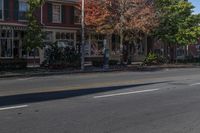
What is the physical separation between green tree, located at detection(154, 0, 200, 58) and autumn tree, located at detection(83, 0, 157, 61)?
6804 mm

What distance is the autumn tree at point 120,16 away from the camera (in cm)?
4550

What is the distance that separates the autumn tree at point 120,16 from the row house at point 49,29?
4.63 meters

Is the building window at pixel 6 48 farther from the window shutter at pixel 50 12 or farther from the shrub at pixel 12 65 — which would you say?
the shrub at pixel 12 65

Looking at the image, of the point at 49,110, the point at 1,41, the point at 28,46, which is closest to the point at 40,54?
the point at 1,41

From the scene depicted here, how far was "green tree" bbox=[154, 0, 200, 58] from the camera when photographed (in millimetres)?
54156

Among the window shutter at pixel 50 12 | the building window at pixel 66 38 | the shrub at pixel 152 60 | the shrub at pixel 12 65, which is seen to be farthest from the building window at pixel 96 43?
the shrub at pixel 12 65

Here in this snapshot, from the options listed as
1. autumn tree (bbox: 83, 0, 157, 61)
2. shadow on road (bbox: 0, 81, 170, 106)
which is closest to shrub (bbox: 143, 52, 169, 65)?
autumn tree (bbox: 83, 0, 157, 61)

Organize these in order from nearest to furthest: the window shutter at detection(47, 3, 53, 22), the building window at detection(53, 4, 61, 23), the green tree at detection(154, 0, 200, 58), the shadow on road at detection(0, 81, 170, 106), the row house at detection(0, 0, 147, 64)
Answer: the shadow on road at detection(0, 81, 170, 106) < the row house at detection(0, 0, 147, 64) < the window shutter at detection(47, 3, 53, 22) < the building window at detection(53, 4, 61, 23) < the green tree at detection(154, 0, 200, 58)

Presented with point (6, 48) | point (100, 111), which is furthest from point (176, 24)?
point (100, 111)

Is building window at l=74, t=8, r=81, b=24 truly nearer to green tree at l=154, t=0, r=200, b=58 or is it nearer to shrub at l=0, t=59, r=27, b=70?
green tree at l=154, t=0, r=200, b=58

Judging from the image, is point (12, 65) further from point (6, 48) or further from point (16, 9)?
point (16, 9)

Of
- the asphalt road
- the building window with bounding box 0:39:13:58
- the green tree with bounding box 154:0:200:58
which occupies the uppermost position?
the green tree with bounding box 154:0:200:58

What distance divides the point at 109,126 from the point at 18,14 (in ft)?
122

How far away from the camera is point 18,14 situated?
154ft
